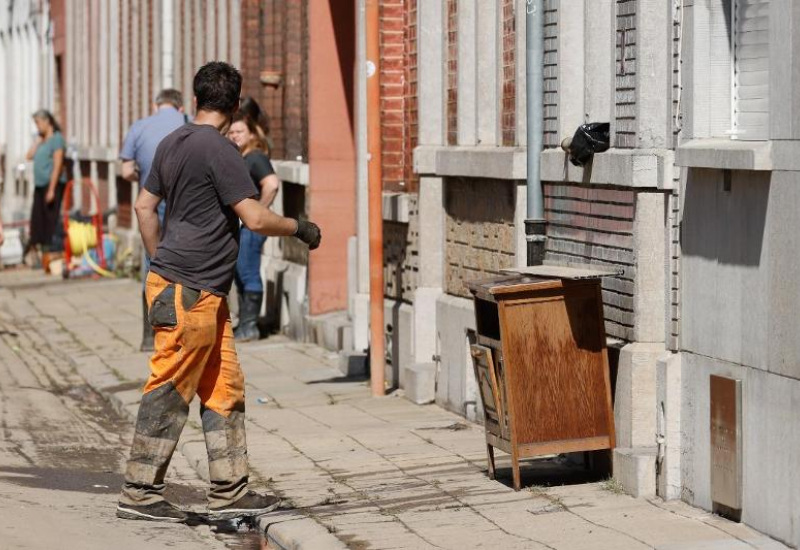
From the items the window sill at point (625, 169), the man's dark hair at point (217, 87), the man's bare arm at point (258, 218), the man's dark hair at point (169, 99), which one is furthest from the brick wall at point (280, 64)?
the man's bare arm at point (258, 218)

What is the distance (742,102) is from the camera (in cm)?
888

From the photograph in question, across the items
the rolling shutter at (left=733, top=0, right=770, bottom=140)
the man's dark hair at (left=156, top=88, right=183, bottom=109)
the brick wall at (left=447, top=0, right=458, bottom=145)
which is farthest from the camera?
the man's dark hair at (left=156, top=88, right=183, bottom=109)

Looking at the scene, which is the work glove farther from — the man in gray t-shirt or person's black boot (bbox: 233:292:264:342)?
person's black boot (bbox: 233:292:264:342)

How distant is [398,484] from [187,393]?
1.27 meters

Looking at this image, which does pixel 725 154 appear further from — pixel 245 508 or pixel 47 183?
pixel 47 183

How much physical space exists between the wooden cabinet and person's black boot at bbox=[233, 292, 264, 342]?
793 centimetres

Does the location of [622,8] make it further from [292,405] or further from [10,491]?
[292,405]

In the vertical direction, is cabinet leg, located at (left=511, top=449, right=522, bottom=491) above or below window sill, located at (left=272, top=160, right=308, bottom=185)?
below

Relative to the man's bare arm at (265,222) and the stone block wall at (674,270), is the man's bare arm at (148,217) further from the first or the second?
the stone block wall at (674,270)

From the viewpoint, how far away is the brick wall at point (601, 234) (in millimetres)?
9688

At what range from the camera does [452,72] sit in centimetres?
1320

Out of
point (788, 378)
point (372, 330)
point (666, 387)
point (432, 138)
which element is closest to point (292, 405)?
point (372, 330)

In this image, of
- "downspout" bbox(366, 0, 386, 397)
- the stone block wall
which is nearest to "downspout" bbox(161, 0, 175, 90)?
"downspout" bbox(366, 0, 386, 397)

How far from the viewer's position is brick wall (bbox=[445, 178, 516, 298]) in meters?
11.9
